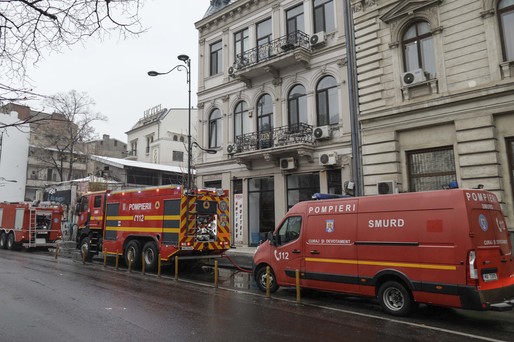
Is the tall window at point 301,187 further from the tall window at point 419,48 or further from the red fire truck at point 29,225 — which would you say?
the red fire truck at point 29,225

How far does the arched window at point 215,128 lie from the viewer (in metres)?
24.0

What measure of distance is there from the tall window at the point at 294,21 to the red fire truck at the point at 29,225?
18782 millimetres

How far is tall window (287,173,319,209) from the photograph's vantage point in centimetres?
1903

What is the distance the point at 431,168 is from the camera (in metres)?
14.3

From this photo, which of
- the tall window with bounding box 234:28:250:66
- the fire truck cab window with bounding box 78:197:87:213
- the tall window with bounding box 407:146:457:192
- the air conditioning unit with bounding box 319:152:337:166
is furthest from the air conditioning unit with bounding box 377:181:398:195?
the fire truck cab window with bounding box 78:197:87:213

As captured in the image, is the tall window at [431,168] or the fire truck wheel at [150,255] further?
the fire truck wheel at [150,255]

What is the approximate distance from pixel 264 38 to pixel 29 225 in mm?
18423

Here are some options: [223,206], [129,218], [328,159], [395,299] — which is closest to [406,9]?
[328,159]

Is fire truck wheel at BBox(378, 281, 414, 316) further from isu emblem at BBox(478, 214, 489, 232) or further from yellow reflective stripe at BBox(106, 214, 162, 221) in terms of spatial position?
yellow reflective stripe at BBox(106, 214, 162, 221)

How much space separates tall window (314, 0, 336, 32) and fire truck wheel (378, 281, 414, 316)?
14165mm

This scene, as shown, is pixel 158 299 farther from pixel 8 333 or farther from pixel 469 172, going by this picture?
pixel 469 172

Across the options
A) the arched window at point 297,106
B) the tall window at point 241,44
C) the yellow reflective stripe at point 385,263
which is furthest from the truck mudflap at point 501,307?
the tall window at point 241,44

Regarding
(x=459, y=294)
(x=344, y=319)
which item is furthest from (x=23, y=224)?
(x=459, y=294)

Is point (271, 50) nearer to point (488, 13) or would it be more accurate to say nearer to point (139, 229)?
point (488, 13)
